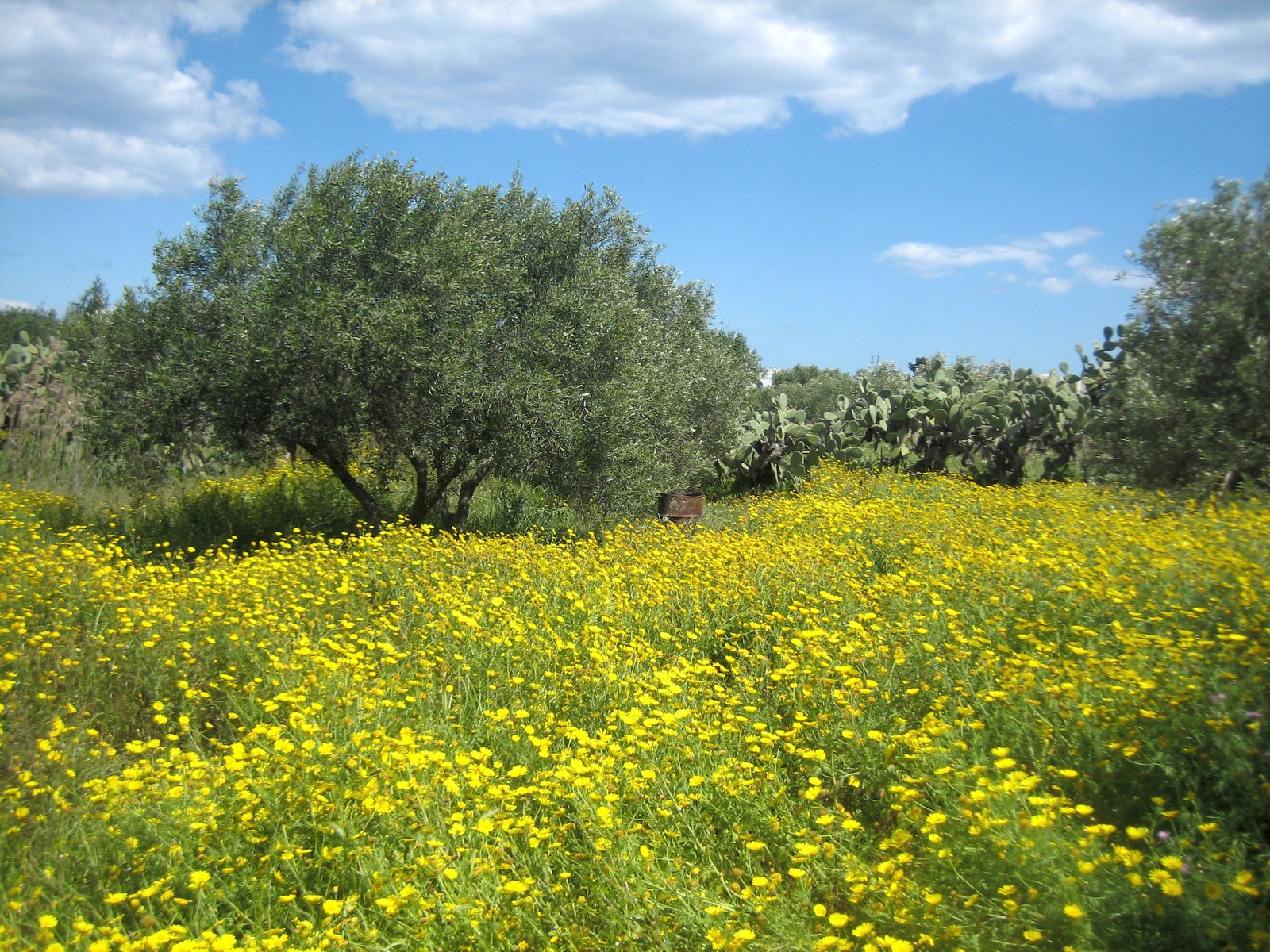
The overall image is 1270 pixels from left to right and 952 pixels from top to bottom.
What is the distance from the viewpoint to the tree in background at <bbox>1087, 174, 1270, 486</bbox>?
988cm

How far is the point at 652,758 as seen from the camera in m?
4.03

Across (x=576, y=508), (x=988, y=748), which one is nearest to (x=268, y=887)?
(x=988, y=748)

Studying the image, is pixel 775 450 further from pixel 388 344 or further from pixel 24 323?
pixel 24 323

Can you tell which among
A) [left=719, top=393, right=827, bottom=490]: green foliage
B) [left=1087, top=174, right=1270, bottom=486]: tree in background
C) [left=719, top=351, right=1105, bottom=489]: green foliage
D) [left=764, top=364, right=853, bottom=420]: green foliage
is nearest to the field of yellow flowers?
[left=1087, top=174, right=1270, bottom=486]: tree in background

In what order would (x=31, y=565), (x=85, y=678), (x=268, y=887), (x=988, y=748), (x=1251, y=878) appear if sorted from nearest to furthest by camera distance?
(x=1251, y=878)
(x=268, y=887)
(x=988, y=748)
(x=85, y=678)
(x=31, y=565)

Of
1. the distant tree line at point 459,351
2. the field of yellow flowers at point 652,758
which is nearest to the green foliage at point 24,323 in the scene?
the distant tree line at point 459,351

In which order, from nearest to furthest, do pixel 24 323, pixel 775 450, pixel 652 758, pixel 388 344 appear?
1. pixel 652 758
2. pixel 388 344
3. pixel 775 450
4. pixel 24 323

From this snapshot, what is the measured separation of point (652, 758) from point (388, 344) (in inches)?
223

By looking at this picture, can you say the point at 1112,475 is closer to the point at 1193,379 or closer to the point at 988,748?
the point at 1193,379

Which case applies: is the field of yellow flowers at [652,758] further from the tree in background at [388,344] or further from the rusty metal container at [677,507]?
the rusty metal container at [677,507]

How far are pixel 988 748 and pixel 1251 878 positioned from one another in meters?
1.43

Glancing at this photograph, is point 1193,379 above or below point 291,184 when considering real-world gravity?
below

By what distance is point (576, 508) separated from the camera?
1047 cm

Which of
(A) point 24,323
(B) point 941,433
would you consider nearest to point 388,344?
(B) point 941,433
